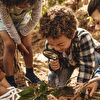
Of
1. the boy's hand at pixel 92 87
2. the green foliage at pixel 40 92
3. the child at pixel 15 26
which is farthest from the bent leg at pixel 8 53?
the boy's hand at pixel 92 87

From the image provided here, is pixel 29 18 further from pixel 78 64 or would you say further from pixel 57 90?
pixel 57 90

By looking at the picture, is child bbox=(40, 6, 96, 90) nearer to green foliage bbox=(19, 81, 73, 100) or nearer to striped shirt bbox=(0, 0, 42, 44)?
green foliage bbox=(19, 81, 73, 100)

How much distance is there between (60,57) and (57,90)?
0.73m

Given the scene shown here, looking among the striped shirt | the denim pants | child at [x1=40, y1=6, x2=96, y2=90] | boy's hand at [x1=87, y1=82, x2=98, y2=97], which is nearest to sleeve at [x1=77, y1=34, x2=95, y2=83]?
child at [x1=40, y1=6, x2=96, y2=90]

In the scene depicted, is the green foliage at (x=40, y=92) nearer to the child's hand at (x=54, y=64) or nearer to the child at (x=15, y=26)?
the child's hand at (x=54, y=64)

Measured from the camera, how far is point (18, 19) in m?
3.04

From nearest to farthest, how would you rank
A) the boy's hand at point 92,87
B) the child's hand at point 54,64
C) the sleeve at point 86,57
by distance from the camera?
the boy's hand at point 92,87
the sleeve at point 86,57
the child's hand at point 54,64

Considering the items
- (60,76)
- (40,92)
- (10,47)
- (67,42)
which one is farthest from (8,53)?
(40,92)

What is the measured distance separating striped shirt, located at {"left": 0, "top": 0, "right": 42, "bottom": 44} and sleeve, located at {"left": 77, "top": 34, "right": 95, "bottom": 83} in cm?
65

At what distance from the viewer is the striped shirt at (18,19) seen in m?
2.86

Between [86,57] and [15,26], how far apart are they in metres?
0.84

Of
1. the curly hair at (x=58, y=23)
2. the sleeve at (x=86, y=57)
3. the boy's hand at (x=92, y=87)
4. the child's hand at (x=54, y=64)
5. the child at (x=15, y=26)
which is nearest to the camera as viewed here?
the boy's hand at (x=92, y=87)

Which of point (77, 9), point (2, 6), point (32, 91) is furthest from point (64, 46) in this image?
point (77, 9)

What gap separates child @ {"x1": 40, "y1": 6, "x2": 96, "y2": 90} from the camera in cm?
231
